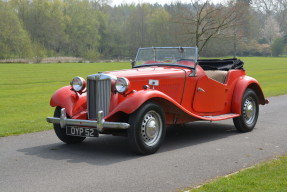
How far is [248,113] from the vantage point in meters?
9.37

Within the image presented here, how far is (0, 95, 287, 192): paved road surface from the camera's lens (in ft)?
17.3

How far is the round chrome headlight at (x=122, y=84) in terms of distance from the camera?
686 centimetres

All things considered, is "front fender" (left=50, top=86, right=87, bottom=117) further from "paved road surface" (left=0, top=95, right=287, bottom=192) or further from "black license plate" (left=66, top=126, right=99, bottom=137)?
"paved road surface" (left=0, top=95, right=287, bottom=192)

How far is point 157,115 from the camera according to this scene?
7148 mm

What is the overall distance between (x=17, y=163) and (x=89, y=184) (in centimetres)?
162

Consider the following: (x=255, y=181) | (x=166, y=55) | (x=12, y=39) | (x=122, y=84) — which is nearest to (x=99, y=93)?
(x=122, y=84)

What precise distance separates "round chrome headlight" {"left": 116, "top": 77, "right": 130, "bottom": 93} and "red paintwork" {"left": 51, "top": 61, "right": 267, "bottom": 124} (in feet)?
0.54

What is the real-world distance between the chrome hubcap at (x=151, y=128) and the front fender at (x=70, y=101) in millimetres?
1245

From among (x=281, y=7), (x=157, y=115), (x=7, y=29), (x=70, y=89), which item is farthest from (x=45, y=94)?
(x=281, y=7)

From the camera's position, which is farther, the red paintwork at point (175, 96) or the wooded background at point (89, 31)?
the wooded background at point (89, 31)

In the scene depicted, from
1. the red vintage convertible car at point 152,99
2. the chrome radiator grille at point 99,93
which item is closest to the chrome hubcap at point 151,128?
the red vintage convertible car at point 152,99

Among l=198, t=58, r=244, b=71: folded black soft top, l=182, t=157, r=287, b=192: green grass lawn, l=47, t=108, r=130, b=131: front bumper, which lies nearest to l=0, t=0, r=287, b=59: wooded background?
l=198, t=58, r=244, b=71: folded black soft top

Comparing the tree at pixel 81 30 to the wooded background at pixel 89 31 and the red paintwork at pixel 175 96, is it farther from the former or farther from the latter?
the red paintwork at pixel 175 96

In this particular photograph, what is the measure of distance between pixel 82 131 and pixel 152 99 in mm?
1278
